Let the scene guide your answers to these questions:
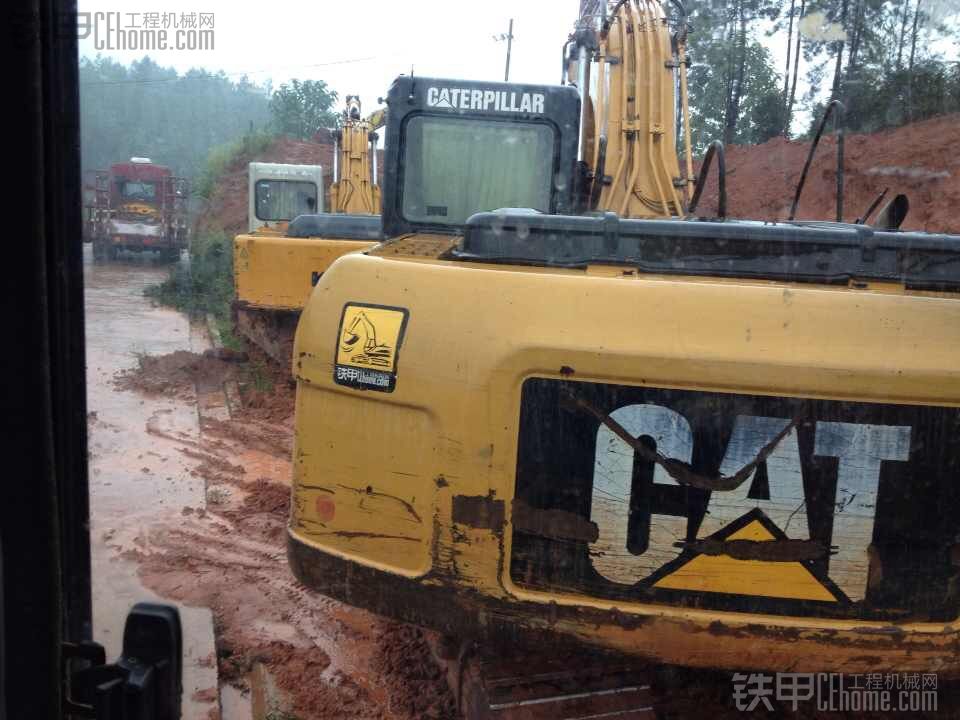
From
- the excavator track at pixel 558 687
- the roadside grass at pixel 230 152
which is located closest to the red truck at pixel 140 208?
the roadside grass at pixel 230 152

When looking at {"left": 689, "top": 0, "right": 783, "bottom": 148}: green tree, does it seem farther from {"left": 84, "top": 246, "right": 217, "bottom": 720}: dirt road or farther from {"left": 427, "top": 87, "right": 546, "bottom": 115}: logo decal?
{"left": 427, "top": 87, "right": 546, "bottom": 115}: logo decal

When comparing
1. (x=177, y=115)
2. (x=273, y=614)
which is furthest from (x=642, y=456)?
(x=177, y=115)

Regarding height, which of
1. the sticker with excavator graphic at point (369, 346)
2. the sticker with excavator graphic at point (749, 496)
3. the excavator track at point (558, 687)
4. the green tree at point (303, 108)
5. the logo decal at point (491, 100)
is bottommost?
the excavator track at point (558, 687)

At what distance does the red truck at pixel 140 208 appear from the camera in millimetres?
25625

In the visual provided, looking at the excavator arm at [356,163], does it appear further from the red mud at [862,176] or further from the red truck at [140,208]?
the red truck at [140,208]

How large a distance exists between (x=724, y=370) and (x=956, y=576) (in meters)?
0.76

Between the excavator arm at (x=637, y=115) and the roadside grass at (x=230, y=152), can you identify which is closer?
the excavator arm at (x=637, y=115)

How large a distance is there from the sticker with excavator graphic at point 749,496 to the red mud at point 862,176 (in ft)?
37.1

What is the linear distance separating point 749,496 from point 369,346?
3.37ft

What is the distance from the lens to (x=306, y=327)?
8.59 ft

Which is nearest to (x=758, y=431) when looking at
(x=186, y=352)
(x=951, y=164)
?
(x=186, y=352)

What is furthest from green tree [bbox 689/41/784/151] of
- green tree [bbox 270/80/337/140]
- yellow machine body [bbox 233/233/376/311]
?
green tree [bbox 270/80/337/140]

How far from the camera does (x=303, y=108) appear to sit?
119 ft

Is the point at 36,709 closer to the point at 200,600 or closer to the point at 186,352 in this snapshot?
the point at 200,600
